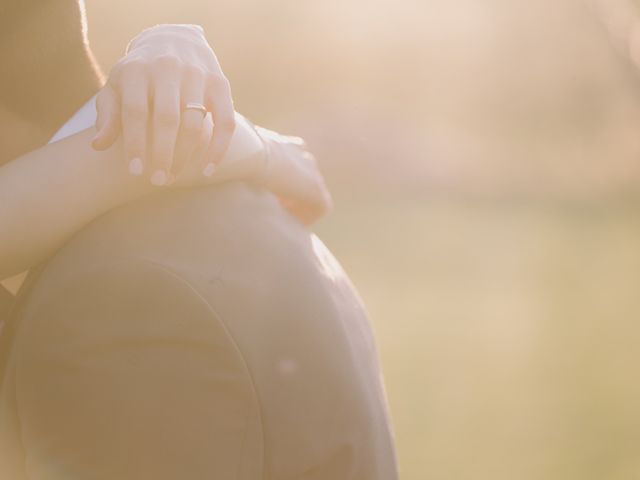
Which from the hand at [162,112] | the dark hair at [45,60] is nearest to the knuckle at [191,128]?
the hand at [162,112]

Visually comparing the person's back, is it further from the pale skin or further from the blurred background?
the blurred background

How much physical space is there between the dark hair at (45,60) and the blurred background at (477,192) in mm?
3220

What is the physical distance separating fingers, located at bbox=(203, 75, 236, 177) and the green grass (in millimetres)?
Answer: 3442

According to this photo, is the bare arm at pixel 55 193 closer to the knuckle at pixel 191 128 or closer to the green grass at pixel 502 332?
the knuckle at pixel 191 128

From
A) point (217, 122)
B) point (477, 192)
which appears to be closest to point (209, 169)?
point (217, 122)

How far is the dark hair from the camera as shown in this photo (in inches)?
44.8

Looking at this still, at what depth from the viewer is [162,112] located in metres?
0.83

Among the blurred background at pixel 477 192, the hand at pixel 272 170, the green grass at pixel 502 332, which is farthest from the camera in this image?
the blurred background at pixel 477 192

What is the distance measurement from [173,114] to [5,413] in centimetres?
34

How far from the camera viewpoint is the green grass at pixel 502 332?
4465mm

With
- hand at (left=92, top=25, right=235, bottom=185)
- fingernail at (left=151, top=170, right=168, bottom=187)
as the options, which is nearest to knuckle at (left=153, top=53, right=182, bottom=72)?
hand at (left=92, top=25, right=235, bottom=185)

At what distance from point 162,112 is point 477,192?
9.79 m

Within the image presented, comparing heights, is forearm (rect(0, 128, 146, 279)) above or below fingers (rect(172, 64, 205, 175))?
below

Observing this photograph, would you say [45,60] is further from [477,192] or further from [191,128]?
[477,192]
